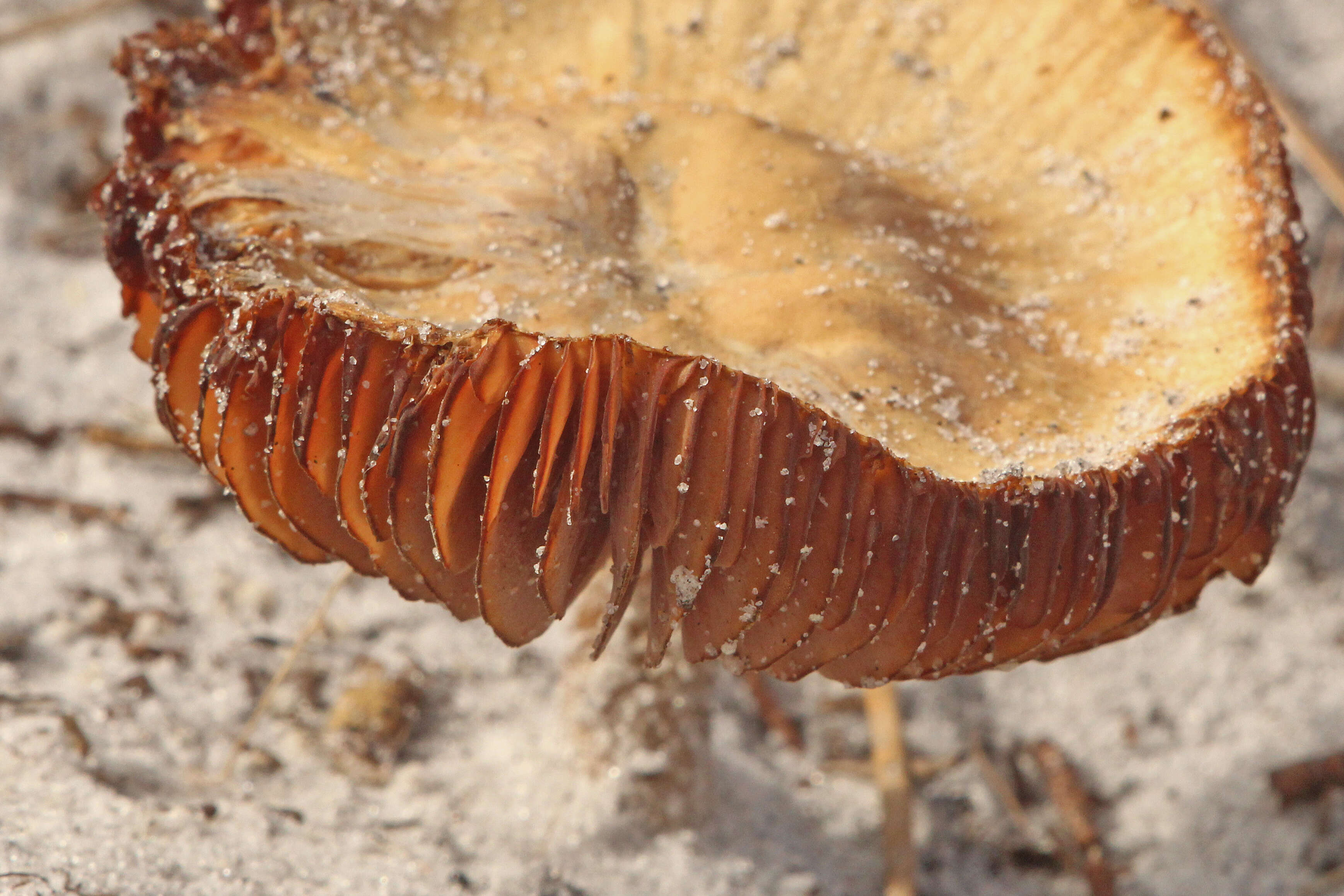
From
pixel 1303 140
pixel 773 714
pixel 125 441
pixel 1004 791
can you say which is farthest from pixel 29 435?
pixel 1303 140

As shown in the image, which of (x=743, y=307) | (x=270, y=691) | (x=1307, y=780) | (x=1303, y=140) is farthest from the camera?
(x=1303, y=140)

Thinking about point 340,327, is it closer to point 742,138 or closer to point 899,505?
point 899,505

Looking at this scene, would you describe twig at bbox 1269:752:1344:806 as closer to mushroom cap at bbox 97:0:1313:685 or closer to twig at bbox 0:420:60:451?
mushroom cap at bbox 97:0:1313:685

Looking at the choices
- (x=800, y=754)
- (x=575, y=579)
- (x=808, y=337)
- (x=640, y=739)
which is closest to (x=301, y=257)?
(x=575, y=579)

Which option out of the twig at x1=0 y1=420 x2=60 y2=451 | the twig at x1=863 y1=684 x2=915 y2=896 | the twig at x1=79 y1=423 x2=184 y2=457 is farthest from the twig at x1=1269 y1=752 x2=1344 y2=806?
the twig at x1=0 y1=420 x2=60 y2=451

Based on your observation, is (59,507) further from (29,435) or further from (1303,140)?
(1303,140)

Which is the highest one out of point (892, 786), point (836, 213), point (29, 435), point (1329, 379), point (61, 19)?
point (61, 19)
